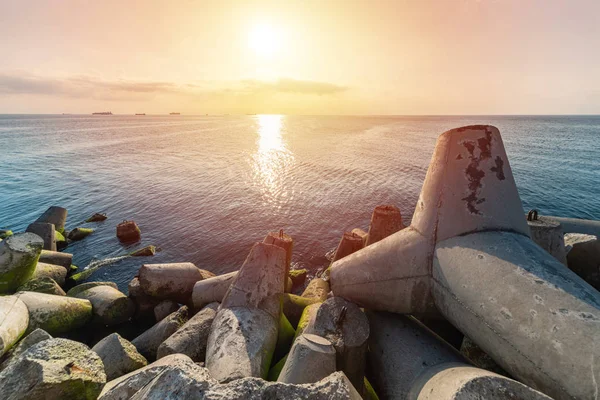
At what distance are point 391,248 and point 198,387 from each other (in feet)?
13.5

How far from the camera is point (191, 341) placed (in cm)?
600

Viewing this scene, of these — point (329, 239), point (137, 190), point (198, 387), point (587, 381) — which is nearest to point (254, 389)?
point (198, 387)

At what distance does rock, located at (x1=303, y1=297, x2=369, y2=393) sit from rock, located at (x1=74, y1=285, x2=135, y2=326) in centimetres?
717

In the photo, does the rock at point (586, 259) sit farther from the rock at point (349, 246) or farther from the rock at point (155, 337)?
the rock at point (155, 337)

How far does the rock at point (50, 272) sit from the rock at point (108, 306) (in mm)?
2179

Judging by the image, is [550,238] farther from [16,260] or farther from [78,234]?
[78,234]

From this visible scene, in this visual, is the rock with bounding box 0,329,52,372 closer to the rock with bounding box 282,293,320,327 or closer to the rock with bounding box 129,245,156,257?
the rock with bounding box 282,293,320,327

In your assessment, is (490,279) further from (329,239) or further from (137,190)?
(137,190)

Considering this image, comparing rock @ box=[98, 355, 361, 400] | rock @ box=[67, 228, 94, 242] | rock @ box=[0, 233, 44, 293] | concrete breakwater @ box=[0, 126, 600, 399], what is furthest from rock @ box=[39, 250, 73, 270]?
rock @ box=[98, 355, 361, 400]

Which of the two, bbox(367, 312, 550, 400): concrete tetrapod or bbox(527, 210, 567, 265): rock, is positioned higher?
bbox(527, 210, 567, 265): rock

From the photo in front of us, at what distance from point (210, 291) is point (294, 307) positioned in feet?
8.64

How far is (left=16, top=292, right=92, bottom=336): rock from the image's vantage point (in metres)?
7.19

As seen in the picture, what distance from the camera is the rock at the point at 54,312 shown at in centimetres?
719

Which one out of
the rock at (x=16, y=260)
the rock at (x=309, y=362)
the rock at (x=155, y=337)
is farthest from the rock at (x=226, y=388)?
the rock at (x=16, y=260)
